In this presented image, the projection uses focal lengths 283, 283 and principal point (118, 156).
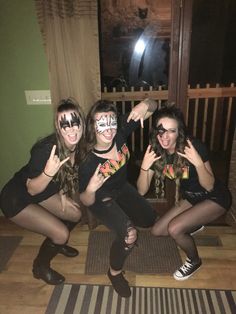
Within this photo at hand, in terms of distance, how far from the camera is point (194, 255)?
Result: 84.6 inches

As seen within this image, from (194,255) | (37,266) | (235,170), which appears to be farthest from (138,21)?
(37,266)

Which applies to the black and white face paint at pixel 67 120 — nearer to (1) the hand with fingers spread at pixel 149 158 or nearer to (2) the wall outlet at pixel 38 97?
(1) the hand with fingers spread at pixel 149 158

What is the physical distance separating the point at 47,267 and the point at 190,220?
1.14 metres

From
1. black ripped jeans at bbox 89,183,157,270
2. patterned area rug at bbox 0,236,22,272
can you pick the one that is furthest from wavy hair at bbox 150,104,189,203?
patterned area rug at bbox 0,236,22,272

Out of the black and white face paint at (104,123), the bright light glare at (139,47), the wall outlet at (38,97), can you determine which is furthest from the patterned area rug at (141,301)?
the bright light glare at (139,47)

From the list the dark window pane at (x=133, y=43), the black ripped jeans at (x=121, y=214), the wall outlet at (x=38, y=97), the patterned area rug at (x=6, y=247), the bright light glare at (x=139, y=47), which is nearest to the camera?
the black ripped jeans at (x=121, y=214)

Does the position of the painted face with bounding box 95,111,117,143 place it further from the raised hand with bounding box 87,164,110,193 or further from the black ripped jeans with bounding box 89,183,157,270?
the black ripped jeans with bounding box 89,183,157,270

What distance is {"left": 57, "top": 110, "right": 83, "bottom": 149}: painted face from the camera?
1.86 m

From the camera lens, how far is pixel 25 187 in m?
2.04

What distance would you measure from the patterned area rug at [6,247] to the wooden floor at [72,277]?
0.05 metres

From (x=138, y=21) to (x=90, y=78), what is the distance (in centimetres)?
111

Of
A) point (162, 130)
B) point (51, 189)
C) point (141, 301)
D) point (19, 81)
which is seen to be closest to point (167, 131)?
point (162, 130)

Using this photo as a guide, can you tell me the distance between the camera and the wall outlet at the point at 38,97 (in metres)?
2.59

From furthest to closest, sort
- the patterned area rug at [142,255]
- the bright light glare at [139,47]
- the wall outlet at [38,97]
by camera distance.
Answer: the bright light glare at [139,47] → the wall outlet at [38,97] → the patterned area rug at [142,255]
